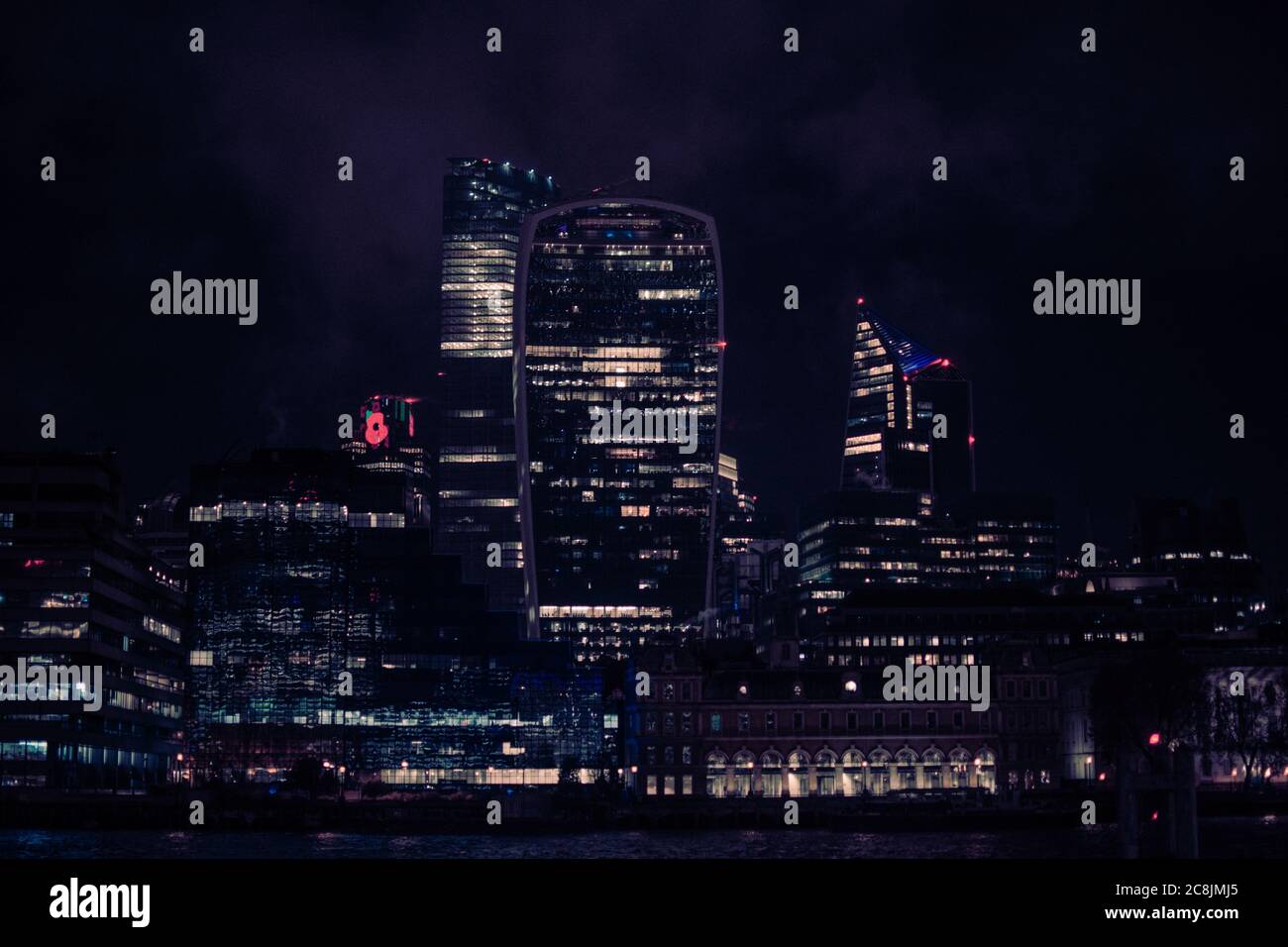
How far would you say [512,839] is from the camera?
132 m

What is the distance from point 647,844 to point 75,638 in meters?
70.7

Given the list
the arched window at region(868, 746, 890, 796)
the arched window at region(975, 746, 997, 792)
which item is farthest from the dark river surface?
the arched window at region(975, 746, 997, 792)

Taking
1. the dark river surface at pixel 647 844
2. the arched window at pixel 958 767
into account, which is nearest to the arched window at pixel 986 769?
the arched window at pixel 958 767

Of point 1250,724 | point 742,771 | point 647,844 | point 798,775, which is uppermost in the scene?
point 1250,724

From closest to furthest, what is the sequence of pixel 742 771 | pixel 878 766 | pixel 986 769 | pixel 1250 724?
pixel 1250 724
pixel 742 771
pixel 878 766
pixel 986 769

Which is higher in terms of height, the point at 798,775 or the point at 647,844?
the point at 647,844

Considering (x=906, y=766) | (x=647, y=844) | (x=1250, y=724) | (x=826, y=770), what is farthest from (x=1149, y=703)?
(x=647, y=844)

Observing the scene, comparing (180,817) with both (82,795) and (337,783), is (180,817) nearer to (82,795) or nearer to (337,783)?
(82,795)

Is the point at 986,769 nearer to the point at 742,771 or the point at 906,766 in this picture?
the point at 906,766

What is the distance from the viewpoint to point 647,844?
126 metres

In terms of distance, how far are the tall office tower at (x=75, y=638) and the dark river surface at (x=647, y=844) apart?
72.1 ft

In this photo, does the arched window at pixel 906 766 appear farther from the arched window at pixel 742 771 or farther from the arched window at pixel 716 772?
the arched window at pixel 716 772

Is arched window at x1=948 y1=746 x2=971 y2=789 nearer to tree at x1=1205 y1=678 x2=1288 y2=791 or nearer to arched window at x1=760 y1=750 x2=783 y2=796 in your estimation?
arched window at x1=760 y1=750 x2=783 y2=796

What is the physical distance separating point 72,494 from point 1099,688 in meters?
109
